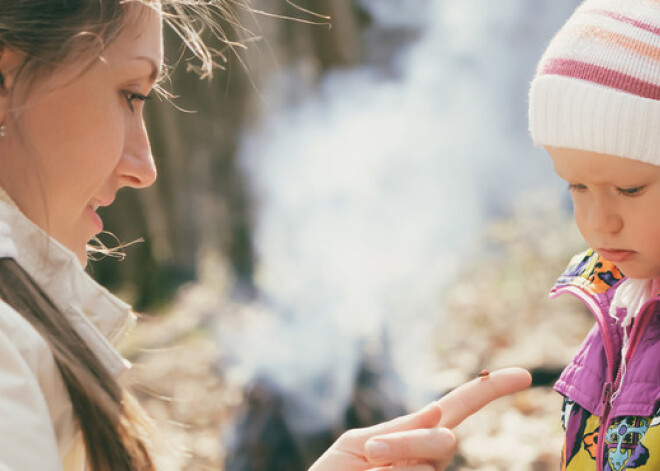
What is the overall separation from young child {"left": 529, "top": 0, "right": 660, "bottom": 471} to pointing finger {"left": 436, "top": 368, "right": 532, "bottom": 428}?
0.26m

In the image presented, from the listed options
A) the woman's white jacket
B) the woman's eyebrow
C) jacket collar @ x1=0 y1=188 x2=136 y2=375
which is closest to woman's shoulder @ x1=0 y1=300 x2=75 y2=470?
the woman's white jacket

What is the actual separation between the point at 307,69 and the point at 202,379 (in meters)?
2.99

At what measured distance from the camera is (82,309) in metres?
1.36

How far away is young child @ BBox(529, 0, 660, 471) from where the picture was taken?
5.01 feet

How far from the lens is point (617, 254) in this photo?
5.28 feet

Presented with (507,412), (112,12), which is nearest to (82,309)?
(112,12)

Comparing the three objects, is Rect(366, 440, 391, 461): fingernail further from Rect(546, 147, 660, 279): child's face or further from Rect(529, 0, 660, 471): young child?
Rect(546, 147, 660, 279): child's face

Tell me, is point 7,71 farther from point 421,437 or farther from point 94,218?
point 421,437

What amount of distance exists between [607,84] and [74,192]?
1056mm

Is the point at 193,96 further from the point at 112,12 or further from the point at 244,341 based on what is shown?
the point at 112,12

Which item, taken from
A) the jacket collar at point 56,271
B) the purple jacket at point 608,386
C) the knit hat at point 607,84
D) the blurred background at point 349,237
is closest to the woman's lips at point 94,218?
the jacket collar at point 56,271

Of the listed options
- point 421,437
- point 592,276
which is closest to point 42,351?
point 421,437

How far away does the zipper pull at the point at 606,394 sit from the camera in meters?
1.68

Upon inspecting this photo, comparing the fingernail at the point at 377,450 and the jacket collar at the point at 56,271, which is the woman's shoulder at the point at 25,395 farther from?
the fingernail at the point at 377,450
